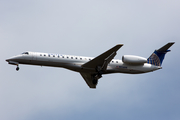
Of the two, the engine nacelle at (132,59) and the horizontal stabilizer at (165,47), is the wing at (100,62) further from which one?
the horizontal stabilizer at (165,47)

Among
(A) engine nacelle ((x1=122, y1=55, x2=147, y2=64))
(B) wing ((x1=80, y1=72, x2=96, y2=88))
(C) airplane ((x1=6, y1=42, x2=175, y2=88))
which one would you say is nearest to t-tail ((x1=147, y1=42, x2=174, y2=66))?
(C) airplane ((x1=6, y1=42, x2=175, y2=88))

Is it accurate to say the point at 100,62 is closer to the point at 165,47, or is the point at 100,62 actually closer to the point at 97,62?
the point at 97,62

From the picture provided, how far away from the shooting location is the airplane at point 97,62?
32.4m

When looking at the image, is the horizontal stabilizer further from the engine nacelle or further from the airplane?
the engine nacelle

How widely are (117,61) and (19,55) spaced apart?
11.0 metres

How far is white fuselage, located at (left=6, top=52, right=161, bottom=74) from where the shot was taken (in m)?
32.3

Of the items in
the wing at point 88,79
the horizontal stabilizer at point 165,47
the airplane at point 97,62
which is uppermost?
the horizontal stabilizer at point 165,47

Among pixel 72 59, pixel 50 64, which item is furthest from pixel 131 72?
pixel 50 64

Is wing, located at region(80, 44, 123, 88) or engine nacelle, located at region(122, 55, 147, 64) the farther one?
engine nacelle, located at region(122, 55, 147, 64)

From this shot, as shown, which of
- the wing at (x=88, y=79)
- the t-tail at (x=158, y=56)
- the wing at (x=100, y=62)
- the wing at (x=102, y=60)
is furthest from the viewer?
the t-tail at (x=158, y=56)

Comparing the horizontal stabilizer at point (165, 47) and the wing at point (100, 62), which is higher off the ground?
the horizontal stabilizer at point (165, 47)

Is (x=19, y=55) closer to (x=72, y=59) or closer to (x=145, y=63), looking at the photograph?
(x=72, y=59)

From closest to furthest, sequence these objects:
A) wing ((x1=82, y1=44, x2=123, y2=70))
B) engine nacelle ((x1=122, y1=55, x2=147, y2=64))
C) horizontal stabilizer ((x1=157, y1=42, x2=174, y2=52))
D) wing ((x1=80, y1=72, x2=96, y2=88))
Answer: wing ((x1=82, y1=44, x2=123, y2=70)) < engine nacelle ((x1=122, y1=55, x2=147, y2=64)) < horizontal stabilizer ((x1=157, y1=42, x2=174, y2=52)) < wing ((x1=80, y1=72, x2=96, y2=88))

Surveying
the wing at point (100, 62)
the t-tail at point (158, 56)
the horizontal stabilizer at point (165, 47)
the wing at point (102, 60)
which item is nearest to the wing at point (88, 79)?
the wing at point (100, 62)
